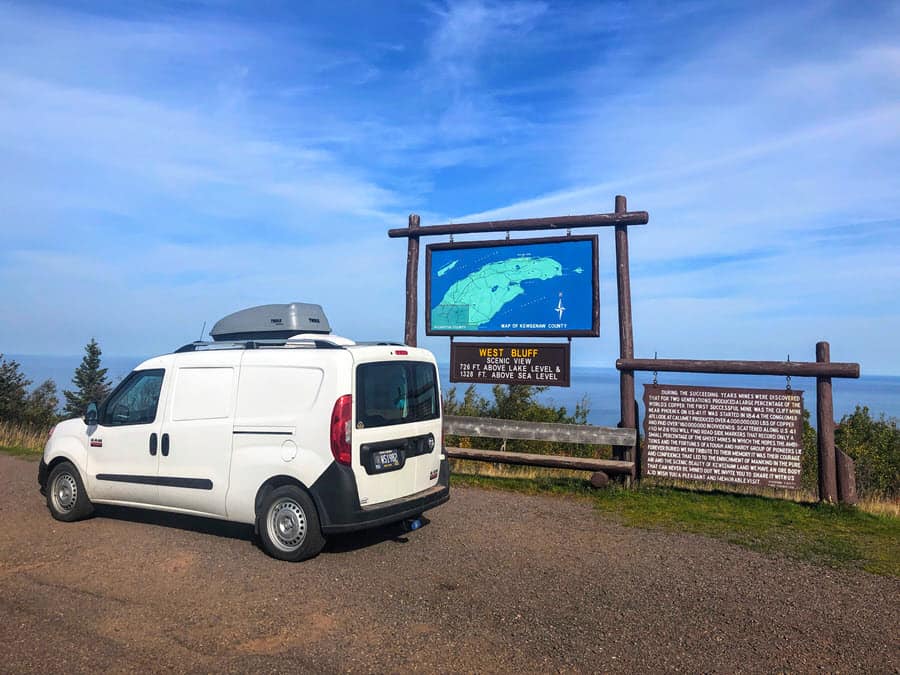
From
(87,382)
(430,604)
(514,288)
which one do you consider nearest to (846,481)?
(514,288)

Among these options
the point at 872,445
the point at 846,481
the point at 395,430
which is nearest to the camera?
the point at 395,430

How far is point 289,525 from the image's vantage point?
6.67 metres

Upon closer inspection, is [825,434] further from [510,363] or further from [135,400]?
[135,400]

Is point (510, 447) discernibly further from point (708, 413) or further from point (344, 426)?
point (344, 426)

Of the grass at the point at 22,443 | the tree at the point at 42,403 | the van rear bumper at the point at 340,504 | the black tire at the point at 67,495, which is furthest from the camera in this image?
the tree at the point at 42,403

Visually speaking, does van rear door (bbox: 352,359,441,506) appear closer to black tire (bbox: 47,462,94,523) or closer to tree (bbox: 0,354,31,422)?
black tire (bbox: 47,462,94,523)

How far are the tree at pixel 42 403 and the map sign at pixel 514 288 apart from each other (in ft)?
123

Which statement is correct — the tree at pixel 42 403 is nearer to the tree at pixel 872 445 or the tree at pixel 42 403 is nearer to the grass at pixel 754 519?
the grass at pixel 754 519

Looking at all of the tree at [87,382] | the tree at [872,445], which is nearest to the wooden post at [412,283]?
the tree at [872,445]

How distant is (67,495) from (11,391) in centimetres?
3914

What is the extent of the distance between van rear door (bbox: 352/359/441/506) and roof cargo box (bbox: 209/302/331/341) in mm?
2977

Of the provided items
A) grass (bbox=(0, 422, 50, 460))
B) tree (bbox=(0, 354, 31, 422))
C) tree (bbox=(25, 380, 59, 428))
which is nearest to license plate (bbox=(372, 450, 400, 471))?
grass (bbox=(0, 422, 50, 460))

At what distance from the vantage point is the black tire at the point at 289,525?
6.53 metres

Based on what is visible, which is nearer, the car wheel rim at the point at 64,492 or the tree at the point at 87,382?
the car wheel rim at the point at 64,492
